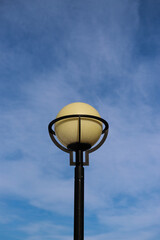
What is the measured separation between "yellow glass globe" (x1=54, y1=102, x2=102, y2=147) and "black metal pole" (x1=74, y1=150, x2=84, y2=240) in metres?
0.40

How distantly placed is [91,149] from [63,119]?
781 millimetres

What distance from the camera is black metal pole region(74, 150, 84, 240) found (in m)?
4.56

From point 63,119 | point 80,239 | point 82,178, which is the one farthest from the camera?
point 63,119

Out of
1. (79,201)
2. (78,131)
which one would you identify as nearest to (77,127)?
(78,131)

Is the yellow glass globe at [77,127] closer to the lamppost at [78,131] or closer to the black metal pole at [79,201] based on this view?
the lamppost at [78,131]

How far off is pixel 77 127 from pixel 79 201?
4.28ft

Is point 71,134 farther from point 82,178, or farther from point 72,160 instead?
point 82,178

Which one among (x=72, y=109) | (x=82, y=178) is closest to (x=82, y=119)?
(x=72, y=109)

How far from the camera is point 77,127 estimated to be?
16.9 feet

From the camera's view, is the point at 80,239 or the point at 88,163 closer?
the point at 80,239

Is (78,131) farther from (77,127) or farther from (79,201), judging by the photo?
(79,201)

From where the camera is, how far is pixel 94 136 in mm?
5242

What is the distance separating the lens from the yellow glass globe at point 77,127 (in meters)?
5.14

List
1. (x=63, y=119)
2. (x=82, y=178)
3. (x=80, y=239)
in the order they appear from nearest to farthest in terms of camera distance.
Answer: (x=80, y=239), (x=82, y=178), (x=63, y=119)
